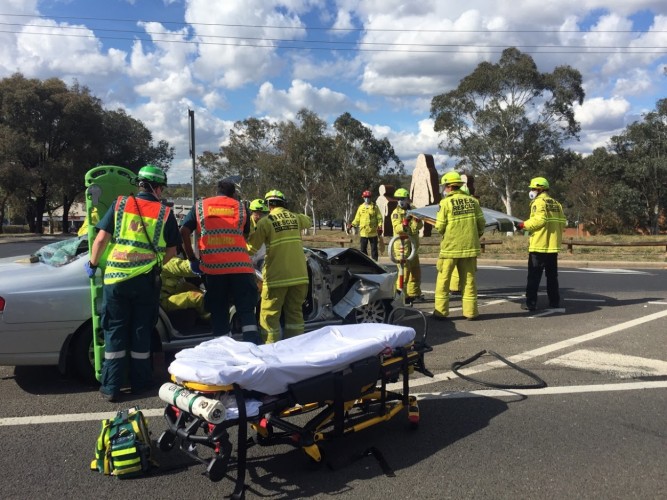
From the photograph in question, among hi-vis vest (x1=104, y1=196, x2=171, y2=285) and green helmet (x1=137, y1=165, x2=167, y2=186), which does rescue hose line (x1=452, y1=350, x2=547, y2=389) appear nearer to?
hi-vis vest (x1=104, y1=196, x2=171, y2=285)

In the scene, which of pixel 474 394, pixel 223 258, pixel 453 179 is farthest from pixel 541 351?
pixel 223 258

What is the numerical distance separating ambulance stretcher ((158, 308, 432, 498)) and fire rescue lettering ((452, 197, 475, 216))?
4.02 meters

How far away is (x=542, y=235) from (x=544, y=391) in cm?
406

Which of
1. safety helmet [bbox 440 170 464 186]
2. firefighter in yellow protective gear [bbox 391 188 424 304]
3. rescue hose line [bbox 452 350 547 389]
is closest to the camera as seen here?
rescue hose line [bbox 452 350 547 389]

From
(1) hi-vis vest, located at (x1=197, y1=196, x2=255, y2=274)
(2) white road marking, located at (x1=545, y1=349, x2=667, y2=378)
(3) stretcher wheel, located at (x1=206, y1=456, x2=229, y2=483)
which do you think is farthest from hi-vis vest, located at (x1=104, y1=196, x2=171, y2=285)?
(2) white road marking, located at (x1=545, y1=349, x2=667, y2=378)

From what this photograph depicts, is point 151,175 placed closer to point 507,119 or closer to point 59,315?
point 59,315

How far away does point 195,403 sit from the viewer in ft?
9.77

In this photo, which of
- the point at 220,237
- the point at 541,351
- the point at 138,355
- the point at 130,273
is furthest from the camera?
the point at 541,351

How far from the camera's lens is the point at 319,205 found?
48.5m

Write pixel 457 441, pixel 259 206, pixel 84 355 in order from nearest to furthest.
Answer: pixel 457 441 < pixel 84 355 < pixel 259 206

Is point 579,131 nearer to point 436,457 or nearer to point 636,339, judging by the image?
point 636,339

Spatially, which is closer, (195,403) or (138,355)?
(195,403)

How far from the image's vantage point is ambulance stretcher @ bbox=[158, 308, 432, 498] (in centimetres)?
297

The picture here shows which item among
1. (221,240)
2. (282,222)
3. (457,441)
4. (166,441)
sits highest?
(282,222)
